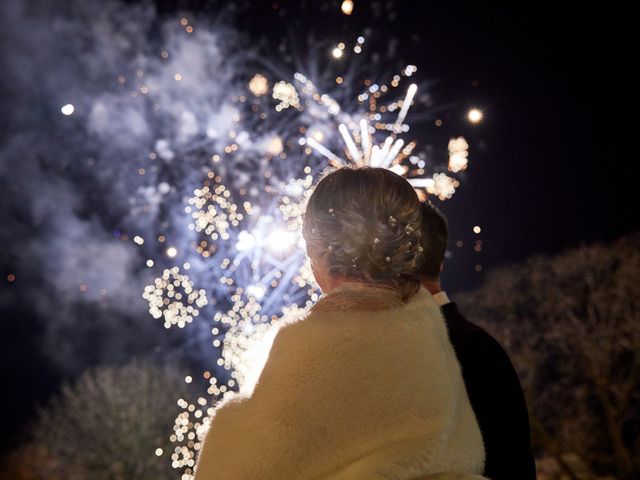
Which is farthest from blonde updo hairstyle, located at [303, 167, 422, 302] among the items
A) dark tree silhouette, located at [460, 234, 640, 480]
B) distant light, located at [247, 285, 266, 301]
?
dark tree silhouette, located at [460, 234, 640, 480]

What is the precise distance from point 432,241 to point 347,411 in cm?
135

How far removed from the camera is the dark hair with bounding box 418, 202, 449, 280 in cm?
289

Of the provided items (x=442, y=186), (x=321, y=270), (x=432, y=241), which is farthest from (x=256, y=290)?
(x=321, y=270)

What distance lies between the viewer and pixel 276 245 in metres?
13.6

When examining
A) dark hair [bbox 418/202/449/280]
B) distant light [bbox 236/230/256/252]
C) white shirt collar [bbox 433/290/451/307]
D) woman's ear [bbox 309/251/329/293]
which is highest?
distant light [bbox 236/230/256/252]

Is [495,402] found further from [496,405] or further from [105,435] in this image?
[105,435]

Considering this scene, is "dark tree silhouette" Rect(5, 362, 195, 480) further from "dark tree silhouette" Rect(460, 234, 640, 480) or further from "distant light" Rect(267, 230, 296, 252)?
"distant light" Rect(267, 230, 296, 252)

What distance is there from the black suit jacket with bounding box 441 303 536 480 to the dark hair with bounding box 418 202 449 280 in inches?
13.4

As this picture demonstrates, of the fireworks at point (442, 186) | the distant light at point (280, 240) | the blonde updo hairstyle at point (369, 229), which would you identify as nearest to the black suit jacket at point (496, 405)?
the blonde updo hairstyle at point (369, 229)

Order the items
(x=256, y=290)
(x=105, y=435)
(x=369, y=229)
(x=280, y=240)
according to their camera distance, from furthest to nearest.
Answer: (x=105, y=435) < (x=256, y=290) < (x=280, y=240) < (x=369, y=229)

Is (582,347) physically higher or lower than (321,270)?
higher

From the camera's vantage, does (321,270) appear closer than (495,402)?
Yes

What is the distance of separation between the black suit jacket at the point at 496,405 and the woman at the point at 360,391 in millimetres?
615

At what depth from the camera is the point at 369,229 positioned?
75.2 inches
